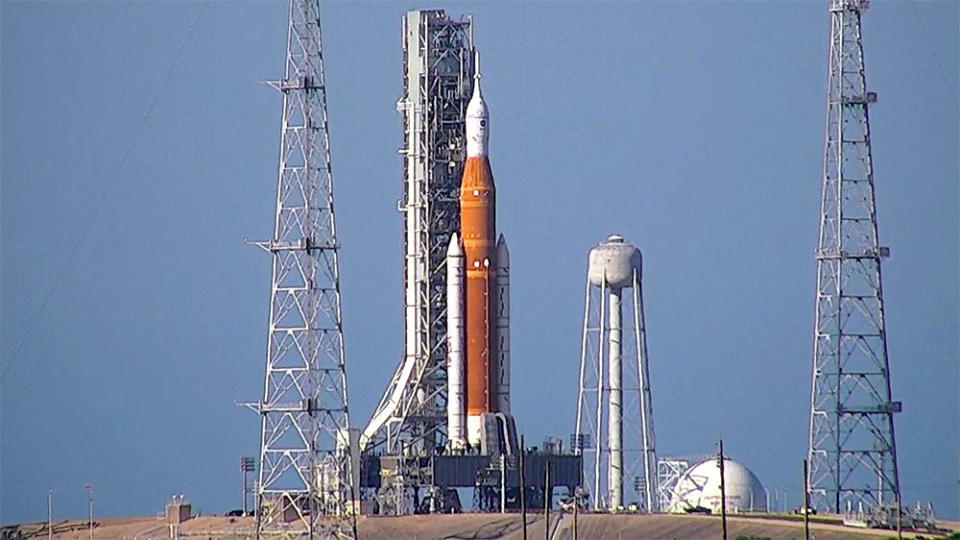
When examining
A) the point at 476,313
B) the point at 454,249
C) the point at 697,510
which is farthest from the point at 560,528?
the point at 454,249

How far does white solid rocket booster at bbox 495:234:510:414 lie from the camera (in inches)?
5059

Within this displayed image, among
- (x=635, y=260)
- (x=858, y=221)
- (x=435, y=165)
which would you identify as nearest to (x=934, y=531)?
(x=858, y=221)

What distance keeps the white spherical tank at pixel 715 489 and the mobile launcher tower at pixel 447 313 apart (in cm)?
565

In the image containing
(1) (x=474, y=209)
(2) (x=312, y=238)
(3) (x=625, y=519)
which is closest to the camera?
(2) (x=312, y=238)

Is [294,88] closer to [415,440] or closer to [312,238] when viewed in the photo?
[312,238]

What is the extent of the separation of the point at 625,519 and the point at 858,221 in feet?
59.1

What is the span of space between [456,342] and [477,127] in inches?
429

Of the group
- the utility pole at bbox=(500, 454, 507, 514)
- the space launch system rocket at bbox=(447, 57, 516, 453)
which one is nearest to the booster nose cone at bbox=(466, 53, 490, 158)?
the space launch system rocket at bbox=(447, 57, 516, 453)

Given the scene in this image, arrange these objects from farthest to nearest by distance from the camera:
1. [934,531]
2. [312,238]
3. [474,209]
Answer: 1. [474,209]
2. [934,531]
3. [312,238]

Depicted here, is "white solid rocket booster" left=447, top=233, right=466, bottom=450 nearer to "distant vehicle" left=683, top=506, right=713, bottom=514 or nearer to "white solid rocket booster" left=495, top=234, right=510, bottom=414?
"white solid rocket booster" left=495, top=234, right=510, bottom=414

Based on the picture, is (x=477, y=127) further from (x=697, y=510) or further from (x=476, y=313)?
(x=697, y=510)

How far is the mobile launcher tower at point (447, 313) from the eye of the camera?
128 meters

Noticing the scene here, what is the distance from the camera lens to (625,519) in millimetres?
119875

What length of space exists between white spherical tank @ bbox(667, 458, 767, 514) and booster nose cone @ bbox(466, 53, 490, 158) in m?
19.9
